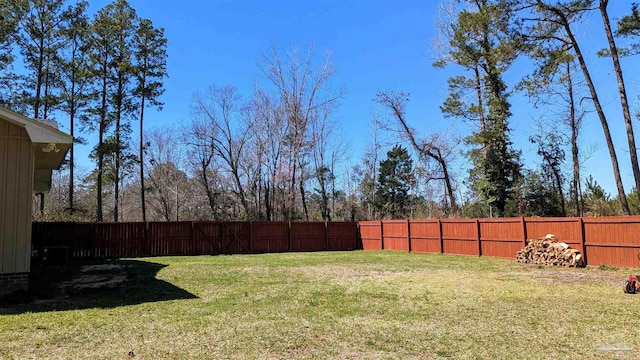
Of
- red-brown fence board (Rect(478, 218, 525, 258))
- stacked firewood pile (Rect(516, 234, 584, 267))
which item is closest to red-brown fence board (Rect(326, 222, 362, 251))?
red-brown fence board (Rect(478, 218, 525, 258))

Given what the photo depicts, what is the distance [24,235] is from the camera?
25.5ft

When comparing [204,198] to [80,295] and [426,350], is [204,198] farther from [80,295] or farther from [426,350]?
[426,350]

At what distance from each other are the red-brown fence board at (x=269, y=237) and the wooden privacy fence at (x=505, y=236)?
4.20 metres

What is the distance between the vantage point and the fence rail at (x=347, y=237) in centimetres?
1209

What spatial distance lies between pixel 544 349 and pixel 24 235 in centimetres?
850

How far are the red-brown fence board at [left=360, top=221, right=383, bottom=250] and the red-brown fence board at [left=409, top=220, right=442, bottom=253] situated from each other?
2.45m

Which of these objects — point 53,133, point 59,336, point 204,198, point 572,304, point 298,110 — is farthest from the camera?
point 204,198

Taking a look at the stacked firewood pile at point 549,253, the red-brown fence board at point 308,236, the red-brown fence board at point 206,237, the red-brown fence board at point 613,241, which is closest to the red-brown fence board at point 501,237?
the stacked firewood pile at point 549,253

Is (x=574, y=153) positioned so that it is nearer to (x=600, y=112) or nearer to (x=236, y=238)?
(x=600, y=112)

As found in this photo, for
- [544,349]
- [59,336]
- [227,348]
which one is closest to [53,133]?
[59,336]

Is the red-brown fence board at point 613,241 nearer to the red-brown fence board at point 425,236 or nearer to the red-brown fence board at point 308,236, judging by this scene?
the red-brown fence board at point 425,236

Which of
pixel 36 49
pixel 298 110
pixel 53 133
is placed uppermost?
pixel 36 49

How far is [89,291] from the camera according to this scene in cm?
839

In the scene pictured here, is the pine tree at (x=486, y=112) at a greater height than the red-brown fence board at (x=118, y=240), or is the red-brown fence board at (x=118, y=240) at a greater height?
the pine tree at (x=486, y=112)
